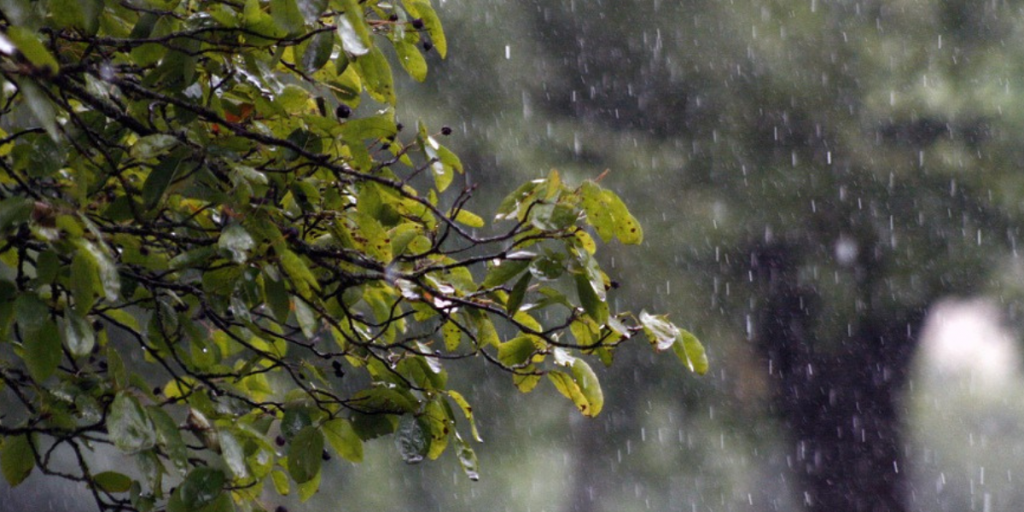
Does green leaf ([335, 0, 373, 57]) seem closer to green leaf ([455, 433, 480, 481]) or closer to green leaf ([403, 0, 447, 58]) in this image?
green leaf ([403, 0, 447, 58])

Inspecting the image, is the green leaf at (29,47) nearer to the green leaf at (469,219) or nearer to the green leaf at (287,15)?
the green leaf at (287,15)

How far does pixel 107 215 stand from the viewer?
1205 mm

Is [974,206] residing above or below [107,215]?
below

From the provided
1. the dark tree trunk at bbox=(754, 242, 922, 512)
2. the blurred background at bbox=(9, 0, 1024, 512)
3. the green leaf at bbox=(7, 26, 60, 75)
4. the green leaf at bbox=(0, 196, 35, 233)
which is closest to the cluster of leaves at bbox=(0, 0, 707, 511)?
the green leaf at bbox=(0, 196, 35, 233)

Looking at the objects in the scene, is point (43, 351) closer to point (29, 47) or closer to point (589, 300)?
point (29, 47)

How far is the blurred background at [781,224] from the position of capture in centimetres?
455

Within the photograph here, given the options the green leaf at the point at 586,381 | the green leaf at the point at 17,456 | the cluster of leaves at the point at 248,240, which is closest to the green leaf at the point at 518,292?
the cluster of leaves at the point at 248,240

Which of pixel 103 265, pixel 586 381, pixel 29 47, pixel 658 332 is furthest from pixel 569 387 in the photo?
pixel 29 47

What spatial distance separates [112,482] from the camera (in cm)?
127

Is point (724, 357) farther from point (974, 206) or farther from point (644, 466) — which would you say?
point (974, 206)

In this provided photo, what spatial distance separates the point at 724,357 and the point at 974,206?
122cm

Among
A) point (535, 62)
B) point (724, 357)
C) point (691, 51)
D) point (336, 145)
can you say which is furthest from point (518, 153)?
point (336, 145)

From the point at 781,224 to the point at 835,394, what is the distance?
845mm

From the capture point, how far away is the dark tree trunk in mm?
4820
